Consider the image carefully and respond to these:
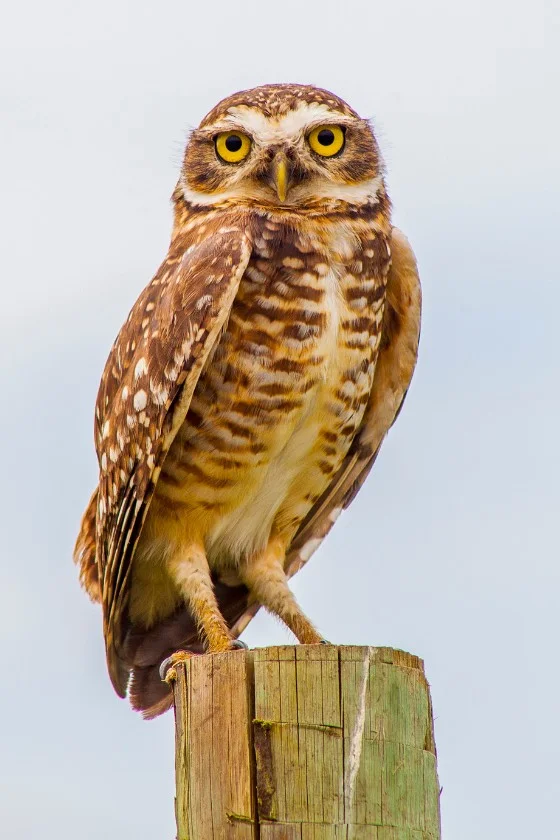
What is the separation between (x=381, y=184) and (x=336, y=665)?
297 cm

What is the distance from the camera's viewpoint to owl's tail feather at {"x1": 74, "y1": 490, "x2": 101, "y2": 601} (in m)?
5.73

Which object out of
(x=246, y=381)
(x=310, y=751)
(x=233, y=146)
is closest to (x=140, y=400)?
(x=246, y=381)

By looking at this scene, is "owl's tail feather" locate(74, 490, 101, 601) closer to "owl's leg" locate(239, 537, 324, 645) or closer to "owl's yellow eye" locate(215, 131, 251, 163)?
"owl's leg" locate(239, 537, 324, 645)

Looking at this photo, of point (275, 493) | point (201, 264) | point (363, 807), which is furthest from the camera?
point (275, 493)

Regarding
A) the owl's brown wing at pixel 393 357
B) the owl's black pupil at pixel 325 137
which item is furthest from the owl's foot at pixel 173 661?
the owl's black pupil at pixel 325 137

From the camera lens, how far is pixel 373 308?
515 cm

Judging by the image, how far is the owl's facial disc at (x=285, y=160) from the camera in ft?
17.2

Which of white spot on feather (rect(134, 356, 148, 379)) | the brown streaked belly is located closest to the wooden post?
the brown streaked belly

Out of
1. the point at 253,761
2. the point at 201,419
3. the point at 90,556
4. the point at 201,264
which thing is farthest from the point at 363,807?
the point at 90,556

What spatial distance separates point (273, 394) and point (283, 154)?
1101 millimetres

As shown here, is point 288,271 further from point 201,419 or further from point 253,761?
point 253,761

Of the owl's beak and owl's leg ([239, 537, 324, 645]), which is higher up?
the owl's beak

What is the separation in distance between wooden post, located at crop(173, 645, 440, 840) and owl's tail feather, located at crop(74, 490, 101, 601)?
2.49 meters

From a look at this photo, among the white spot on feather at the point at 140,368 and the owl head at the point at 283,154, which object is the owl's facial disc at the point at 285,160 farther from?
the white spot on feather at the point at 140,368
